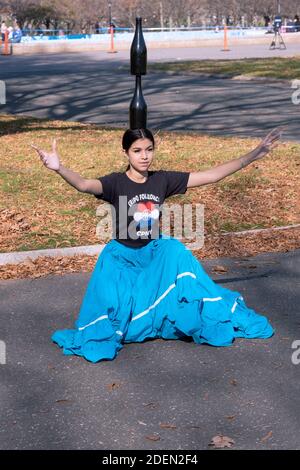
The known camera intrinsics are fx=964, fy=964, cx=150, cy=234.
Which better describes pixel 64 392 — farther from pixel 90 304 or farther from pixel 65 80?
pixel 65 80

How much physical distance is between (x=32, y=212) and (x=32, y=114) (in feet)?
30.4

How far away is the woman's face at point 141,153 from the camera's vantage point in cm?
641

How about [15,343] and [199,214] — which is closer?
[15,343]

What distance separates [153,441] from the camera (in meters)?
4.86

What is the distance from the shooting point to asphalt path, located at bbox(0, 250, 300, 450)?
195 inches

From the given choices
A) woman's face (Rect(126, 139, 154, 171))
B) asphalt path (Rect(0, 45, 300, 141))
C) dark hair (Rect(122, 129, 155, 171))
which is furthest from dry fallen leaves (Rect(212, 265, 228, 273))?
asphalt path (Rect(0, 45, 300, 141))

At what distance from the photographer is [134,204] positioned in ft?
21.7

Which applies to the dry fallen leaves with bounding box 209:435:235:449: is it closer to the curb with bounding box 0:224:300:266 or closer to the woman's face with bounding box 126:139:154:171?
the woman's face with bounding box 126:139:154:171

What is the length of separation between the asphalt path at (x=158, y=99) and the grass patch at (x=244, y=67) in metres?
0.66

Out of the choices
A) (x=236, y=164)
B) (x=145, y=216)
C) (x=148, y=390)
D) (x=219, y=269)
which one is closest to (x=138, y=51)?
(x=219, y=269)

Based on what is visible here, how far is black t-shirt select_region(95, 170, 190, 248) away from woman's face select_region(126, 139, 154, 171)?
0.57 ft

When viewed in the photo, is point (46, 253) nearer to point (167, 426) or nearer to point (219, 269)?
point (219, 269)
